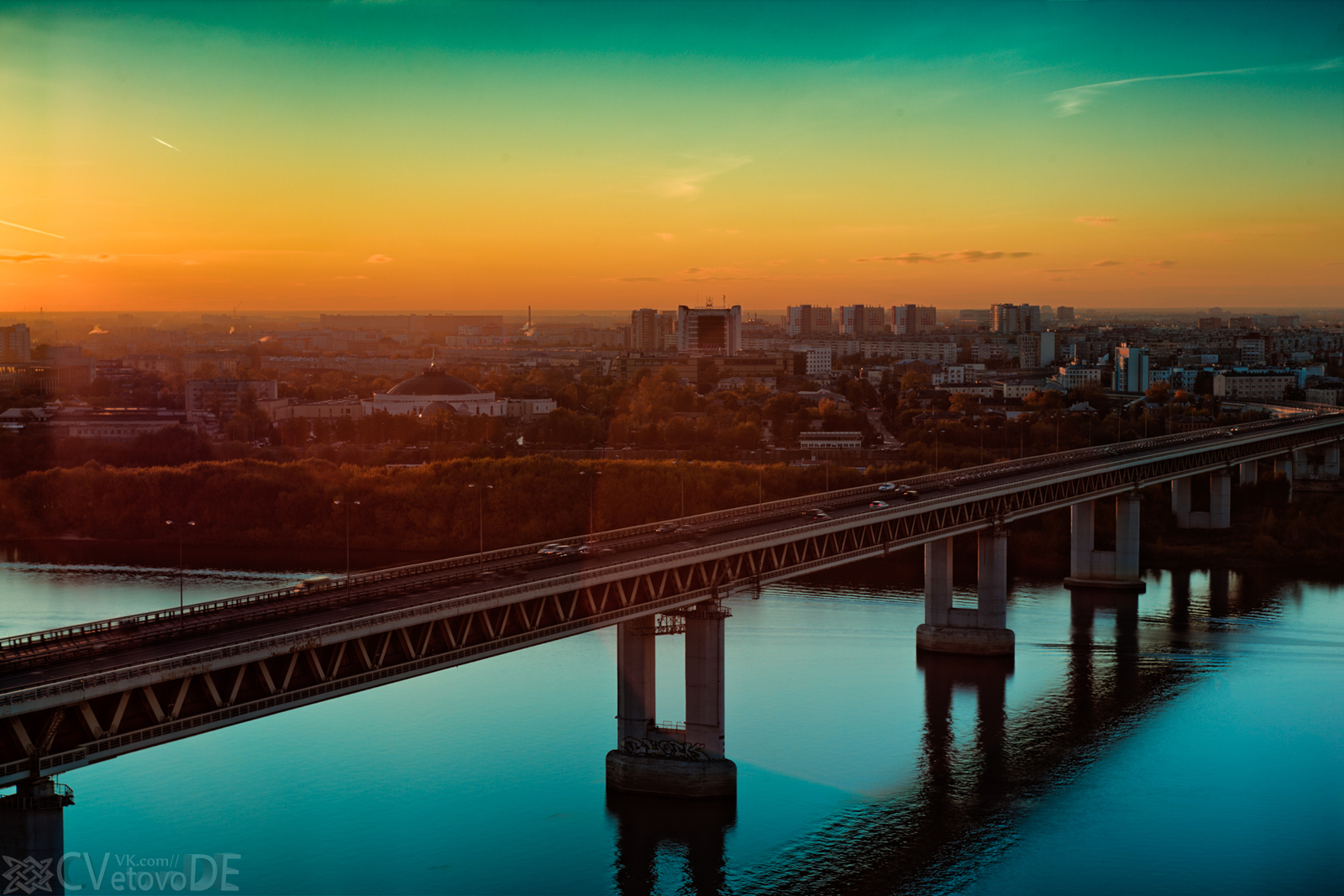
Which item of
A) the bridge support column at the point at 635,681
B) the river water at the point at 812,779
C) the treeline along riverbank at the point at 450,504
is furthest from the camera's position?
the treeline along riverbank at the point at 450,504

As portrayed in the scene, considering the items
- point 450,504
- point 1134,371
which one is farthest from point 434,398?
point 1134,371


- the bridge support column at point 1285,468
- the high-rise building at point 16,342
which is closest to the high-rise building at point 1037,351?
the bridge support column at point 1285,468

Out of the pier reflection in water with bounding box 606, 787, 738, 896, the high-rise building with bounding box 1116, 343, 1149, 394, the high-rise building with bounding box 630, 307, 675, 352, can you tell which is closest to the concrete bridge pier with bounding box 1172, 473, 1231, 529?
the pier reflection in water with bounding box 606, 787, 738, 896

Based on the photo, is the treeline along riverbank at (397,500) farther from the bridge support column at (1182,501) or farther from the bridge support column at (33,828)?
the bridge support column at (33,828)

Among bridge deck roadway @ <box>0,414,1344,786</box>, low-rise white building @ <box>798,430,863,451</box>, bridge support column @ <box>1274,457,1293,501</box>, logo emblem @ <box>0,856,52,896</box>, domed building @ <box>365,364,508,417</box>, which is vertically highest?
domed building @ <box>365,364,508,417</box>

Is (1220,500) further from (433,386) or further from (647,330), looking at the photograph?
(647,330)

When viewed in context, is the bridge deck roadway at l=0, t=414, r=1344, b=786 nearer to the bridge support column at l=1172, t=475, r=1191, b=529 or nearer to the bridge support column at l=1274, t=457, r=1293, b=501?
the bridge support column at l=1172, t=475, r=1191, b=529

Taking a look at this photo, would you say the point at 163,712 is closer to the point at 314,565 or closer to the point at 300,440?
the point at 314,565
